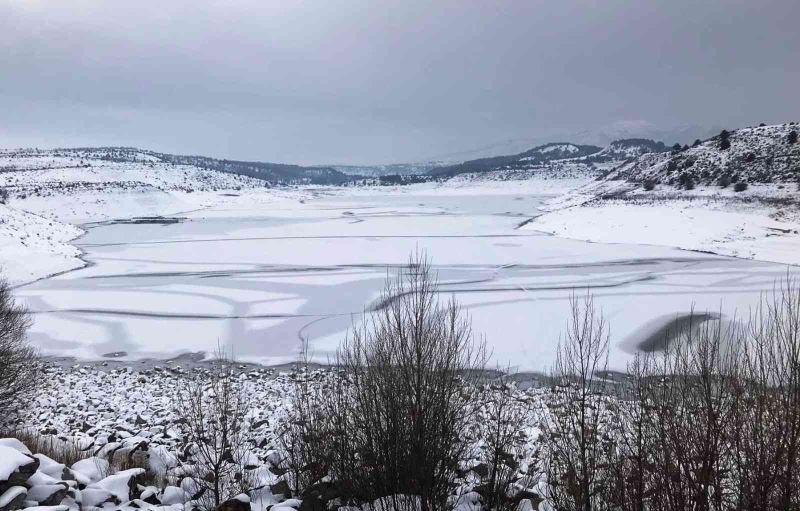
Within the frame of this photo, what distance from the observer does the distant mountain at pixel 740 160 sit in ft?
183

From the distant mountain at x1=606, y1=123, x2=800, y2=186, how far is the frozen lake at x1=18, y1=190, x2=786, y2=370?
89.9 ft

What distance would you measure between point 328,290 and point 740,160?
201 ft

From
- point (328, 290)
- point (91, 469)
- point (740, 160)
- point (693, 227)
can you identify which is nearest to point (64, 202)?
point (328, 290)

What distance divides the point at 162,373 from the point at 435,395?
11593 millimetres

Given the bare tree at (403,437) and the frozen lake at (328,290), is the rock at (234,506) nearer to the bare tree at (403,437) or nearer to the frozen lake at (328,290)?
the bare tree at (403,437)

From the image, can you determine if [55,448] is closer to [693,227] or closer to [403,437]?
[403,437]

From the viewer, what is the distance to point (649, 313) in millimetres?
19922

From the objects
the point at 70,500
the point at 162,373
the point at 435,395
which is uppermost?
the point at 435,395

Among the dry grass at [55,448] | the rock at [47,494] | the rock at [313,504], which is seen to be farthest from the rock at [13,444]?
the rock at [313,504]

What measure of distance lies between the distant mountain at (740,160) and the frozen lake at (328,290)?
2741cm

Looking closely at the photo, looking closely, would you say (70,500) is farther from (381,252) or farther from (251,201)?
(251,201)

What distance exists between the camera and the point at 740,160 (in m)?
63.5

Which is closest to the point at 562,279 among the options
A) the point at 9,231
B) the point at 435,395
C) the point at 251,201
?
the point at 435,395

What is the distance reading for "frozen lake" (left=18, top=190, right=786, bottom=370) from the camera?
18.0 metres
